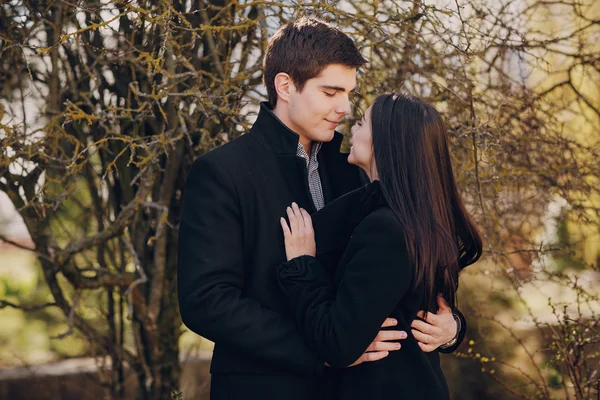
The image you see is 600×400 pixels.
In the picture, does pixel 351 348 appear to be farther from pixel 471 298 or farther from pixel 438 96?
pixel 471 298

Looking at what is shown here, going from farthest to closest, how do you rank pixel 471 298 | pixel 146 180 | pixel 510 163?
pixel 471 298 → pixel 510 163 → pixel 146 180

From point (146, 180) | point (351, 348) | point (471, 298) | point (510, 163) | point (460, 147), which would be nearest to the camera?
point (351, 348)

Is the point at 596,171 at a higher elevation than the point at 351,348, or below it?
higher

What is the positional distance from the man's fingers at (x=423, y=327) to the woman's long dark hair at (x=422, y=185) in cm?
5

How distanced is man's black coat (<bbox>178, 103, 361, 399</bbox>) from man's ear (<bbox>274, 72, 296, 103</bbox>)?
0.07 metres

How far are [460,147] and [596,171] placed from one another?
2.95 ft

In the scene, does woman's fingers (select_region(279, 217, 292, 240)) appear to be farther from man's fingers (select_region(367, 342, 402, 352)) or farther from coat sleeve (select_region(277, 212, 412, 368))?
man's fingers (select_region(367, 342, 402, 352))

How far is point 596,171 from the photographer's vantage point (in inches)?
155

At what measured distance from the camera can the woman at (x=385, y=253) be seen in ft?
6.59

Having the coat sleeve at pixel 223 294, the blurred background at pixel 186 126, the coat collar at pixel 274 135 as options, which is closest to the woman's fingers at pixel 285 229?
the coat sleeve at pixel 223 294

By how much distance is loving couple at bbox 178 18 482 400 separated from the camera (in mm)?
2041

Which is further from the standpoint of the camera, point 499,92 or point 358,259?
point 499,92

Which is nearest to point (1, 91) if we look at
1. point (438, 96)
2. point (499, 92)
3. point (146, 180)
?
point (146, 180)

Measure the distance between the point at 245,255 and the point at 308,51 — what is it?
26.2 inches
